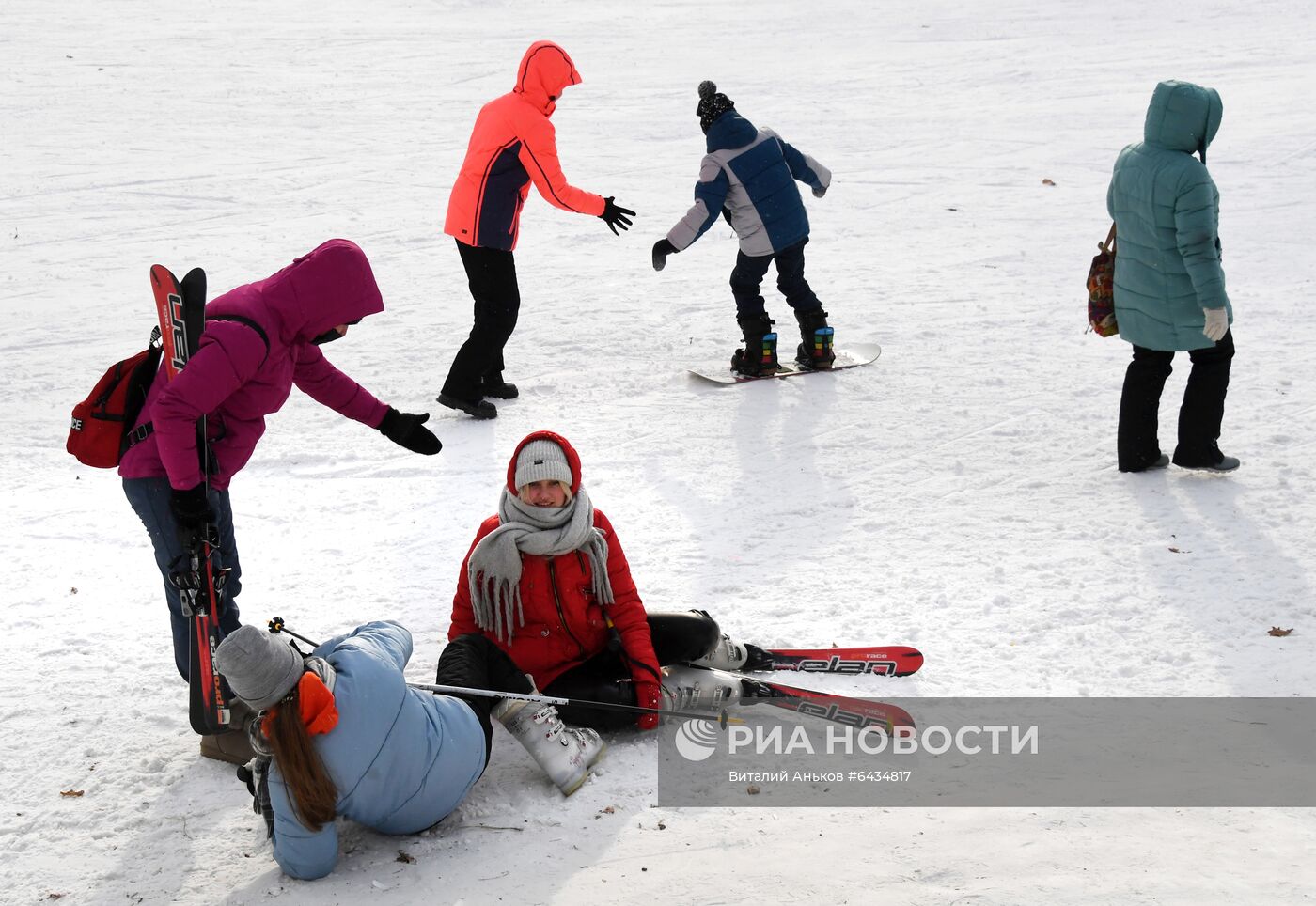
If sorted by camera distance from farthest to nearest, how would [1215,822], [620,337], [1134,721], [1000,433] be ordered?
1. [620,337]
2. [1000,433]
3. [1134,721]
4. [1215,822]

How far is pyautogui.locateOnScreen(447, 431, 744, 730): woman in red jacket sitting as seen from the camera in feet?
13.7

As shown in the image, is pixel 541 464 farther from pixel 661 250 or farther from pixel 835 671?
pixel 661 250

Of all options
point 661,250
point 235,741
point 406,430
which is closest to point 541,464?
point 406,430

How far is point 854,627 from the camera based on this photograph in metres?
4.98

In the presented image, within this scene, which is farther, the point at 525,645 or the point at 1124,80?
the point at 1124,80

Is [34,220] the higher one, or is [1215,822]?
[34,220]

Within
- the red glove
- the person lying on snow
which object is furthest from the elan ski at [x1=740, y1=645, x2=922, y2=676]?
the person lying on snow

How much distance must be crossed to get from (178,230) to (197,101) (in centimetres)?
486

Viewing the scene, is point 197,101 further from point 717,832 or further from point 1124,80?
point 717,832

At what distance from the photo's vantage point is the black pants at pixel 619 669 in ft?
13.8

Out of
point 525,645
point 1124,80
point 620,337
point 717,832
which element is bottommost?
point 717,832

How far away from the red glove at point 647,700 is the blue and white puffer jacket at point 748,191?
401 centimetres

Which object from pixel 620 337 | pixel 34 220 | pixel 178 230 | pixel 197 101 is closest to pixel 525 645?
pixel 620 337

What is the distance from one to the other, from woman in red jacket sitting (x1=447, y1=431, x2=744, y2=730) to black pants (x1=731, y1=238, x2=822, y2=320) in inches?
148
